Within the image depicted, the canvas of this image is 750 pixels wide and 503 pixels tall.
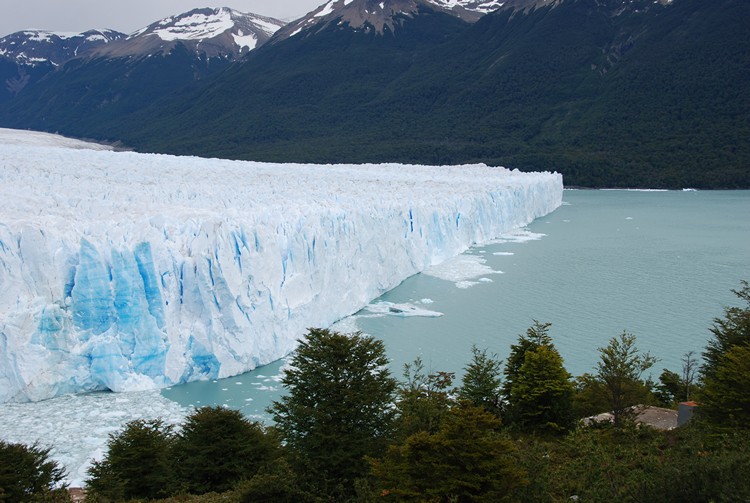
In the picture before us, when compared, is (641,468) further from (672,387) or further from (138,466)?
(138,466)

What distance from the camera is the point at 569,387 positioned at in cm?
858

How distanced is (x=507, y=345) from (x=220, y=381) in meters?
5.37

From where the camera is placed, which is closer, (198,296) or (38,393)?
(38,393)

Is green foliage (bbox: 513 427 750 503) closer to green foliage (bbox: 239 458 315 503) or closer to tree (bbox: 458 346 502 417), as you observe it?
tree (bbox: 458 346 502 417)

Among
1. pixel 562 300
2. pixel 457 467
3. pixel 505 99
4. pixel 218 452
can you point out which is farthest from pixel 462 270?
pixel 505 99

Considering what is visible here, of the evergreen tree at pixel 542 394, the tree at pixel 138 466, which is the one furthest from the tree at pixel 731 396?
the tree at pixel 138 466

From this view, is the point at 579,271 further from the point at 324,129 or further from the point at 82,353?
the point at 324,129

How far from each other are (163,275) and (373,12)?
88.7 meters

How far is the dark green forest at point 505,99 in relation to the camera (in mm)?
54031

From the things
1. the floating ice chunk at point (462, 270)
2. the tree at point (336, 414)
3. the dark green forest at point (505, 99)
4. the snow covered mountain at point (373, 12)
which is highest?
the snow covered mountain at point (373, 12)

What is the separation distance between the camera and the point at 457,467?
504cm

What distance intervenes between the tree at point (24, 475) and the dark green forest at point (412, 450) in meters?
0.01

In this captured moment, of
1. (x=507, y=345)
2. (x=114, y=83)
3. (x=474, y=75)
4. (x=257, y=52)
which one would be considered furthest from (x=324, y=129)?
(x=507, y=345)

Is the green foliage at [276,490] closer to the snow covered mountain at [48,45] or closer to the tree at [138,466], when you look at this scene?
the tree at [138,466]
